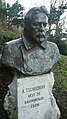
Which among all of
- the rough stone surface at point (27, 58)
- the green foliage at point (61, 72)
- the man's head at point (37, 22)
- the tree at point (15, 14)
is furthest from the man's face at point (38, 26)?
the tree at point (15, 14)

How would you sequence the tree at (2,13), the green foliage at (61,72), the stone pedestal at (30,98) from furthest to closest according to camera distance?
the tree at (2,13) → the green foliage at (61,72) → the stone pedestal at (30,98)

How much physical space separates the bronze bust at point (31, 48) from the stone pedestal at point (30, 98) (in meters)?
0.17

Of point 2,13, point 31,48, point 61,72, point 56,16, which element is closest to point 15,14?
point 2,13

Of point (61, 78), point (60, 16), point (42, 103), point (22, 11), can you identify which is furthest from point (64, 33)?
point (42, 103)

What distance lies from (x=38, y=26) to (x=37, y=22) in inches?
2.5

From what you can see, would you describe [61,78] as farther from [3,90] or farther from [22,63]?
[22,63]

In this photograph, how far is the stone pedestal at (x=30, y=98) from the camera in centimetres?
412

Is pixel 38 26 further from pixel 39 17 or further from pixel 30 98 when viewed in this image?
pixel 30 98

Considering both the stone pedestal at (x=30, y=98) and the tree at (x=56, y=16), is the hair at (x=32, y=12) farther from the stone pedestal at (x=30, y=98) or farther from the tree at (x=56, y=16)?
the tree at (x=56, y=16)

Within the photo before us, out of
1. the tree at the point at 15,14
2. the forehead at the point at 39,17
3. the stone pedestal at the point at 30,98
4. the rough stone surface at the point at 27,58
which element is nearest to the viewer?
the forehead at the point at 39,17

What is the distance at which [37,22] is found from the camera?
3869 mm

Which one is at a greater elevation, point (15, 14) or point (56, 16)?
point (15, 14)

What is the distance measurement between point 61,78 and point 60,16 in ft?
26.8

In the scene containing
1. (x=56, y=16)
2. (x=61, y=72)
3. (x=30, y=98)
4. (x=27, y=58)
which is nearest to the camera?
(x=27, y=58)
